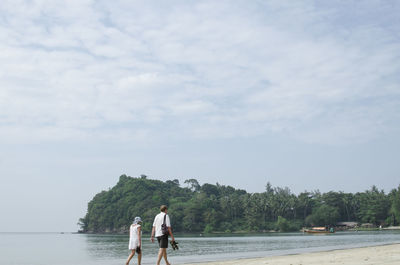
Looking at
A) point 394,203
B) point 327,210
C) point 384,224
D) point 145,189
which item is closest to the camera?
point 394,203

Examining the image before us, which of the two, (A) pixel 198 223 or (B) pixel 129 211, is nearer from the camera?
(A) pixel 198 223

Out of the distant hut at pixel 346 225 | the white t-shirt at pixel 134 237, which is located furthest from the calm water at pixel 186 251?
the distant hut at pixel 346 225

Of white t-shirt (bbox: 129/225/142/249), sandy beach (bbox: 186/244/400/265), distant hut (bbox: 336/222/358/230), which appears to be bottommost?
distant hut (bbox: 336/222/358/230)

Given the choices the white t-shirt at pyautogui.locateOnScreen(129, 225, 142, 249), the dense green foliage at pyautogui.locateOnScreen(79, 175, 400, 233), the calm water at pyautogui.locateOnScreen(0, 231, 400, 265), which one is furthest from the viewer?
the dense green foliage at pyautogui.locateOnScreen(79, 175, 400, 233)

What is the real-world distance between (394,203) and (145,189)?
105 metres

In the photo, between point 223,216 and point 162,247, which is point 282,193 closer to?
point 223,216

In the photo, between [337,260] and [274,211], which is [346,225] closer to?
[274,211]

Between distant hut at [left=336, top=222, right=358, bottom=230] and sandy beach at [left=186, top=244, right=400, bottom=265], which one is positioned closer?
sandy beach at [left=186, top=244, right=400, bottom=265]

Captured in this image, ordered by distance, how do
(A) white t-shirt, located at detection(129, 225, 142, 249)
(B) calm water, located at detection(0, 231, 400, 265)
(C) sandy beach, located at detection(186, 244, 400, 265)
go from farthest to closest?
(B) calm water, located at detection(0, 231, 400, 265)
(A) white t-shirt, located at detection(129, 225, 142, 249)
(C) sandy beach, located at detection(186, 244, 400, 265)

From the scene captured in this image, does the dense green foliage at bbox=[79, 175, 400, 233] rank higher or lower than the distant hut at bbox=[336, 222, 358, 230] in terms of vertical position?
higher

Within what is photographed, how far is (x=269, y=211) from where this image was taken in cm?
16375

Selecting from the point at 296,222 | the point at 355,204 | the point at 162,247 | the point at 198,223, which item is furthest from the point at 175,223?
the point at 162,247

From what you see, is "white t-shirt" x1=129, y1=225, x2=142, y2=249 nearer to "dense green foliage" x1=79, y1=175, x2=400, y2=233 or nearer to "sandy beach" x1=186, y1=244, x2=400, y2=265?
"sandy beach" x1=186, y1=244, x2=400, y2=265

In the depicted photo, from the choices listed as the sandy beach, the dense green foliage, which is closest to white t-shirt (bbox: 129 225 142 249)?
the sandy beach
